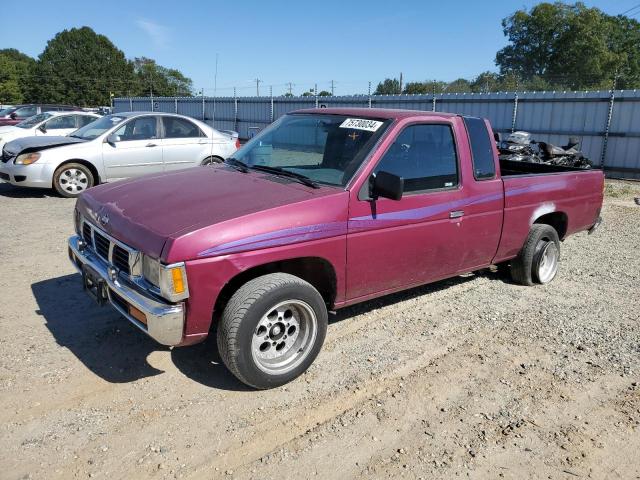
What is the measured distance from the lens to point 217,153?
10.8 metres

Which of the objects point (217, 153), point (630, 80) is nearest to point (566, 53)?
point (630, 80)

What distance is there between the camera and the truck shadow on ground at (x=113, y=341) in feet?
11.9

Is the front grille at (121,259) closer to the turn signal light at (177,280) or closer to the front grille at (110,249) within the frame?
the front grille at (110,249)

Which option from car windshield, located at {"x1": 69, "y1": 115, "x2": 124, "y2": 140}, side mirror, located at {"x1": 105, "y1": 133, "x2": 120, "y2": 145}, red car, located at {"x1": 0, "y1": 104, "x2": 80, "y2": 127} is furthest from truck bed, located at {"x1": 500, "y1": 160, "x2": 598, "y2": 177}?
red car, located at {"x1": 0, "y1": 104, "x2": 80, "y2": 127}

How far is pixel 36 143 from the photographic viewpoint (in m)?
9.66

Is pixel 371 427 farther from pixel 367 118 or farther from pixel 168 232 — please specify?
pixel 367 118

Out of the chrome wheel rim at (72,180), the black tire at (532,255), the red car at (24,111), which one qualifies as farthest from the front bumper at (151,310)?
the red car at (24,111)

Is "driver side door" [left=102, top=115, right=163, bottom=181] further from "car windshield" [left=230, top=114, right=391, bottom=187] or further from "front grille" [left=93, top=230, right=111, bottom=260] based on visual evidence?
"front grille" [left=93, top=230, right=111, bottom=260]

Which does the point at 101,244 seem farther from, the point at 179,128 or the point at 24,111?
the point at 24,111

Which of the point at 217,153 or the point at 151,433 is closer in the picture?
the point at 151,433

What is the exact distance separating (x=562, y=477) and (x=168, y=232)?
8.50 ft

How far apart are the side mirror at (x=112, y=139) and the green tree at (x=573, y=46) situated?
148 ft

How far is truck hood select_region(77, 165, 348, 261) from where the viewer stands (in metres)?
3.03

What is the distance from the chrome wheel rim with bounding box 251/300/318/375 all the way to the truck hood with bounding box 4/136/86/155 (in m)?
7.83
